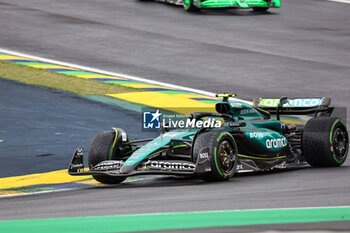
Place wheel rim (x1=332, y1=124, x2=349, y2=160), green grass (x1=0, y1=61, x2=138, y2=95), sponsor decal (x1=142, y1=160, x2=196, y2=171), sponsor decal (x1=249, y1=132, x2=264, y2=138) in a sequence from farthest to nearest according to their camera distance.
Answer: green grass (x1=0, y1=61, x2=138, y2=95), wheel rim (x1=332, y1=124, x2=349, y2=160), sponsor decal (x1=249, y1=132, x2=264, y2=138), sponsor decal (x1=142, y1=160, x2=196, y2=171)

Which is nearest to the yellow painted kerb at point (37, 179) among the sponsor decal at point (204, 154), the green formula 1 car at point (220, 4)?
the sponsor decal at point (204, 154)

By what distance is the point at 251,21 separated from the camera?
31.0 metres

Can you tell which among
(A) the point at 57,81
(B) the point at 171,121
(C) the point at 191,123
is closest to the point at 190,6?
(A) the point at 57,81

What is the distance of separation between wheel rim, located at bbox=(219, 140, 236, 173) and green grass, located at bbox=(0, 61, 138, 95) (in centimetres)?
912

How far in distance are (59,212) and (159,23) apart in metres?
21.6

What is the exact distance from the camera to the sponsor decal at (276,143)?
40.9ft

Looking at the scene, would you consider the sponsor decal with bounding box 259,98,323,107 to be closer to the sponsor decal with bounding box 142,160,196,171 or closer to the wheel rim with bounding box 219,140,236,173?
the wheel rim with bounding box 219,140,236,173

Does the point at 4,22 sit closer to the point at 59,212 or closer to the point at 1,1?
the point at 1,1

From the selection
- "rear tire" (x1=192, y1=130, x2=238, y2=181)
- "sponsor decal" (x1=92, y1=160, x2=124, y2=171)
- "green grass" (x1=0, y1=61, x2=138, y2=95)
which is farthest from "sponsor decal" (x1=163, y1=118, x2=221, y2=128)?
"green grass" (x1=0, y1=61, x2=138, y2=95)

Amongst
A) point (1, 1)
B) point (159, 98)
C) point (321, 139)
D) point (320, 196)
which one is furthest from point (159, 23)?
point (320, 196)

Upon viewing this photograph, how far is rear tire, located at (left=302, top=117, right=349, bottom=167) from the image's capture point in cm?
1258

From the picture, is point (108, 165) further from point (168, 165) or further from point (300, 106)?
point (300, 106)

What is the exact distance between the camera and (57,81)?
21.0 meters

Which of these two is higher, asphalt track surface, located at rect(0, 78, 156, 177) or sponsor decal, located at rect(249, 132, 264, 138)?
sponsor decal, located at rect(249, 132, 264, 138)
